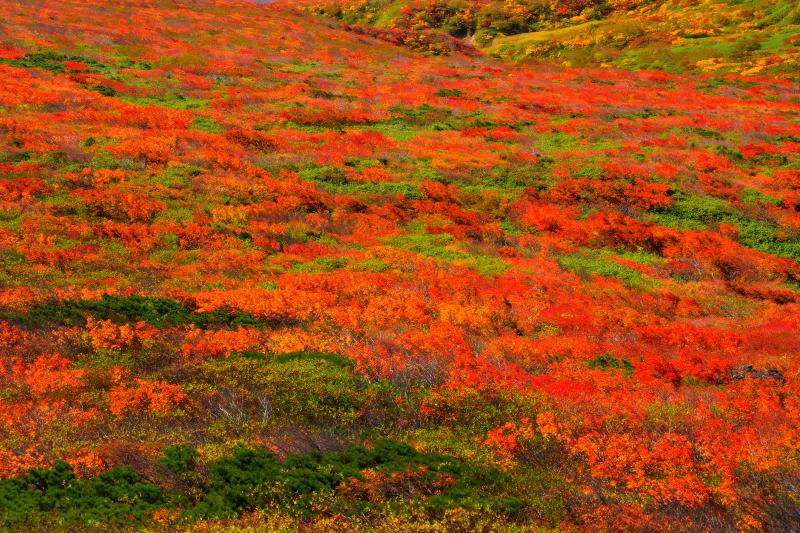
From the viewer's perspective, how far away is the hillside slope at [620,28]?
7100 cm

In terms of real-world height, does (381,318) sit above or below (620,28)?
below

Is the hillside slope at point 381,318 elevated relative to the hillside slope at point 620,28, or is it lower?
lower

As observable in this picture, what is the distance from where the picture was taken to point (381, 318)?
13359 millimetres

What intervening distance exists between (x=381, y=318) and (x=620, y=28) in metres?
94.0

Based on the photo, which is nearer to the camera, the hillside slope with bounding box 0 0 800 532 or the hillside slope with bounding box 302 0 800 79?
the hillside slope with bounding box 0 0 800 532

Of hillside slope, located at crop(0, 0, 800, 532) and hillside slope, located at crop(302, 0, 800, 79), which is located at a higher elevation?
hillside slope, located at crop(302, 0, 800, 79)

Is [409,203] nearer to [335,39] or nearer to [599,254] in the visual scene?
[599,254]

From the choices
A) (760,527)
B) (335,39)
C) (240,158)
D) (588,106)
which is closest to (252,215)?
(240,158)

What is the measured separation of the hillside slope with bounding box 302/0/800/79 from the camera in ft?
233

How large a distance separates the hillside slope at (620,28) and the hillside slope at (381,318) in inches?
1653

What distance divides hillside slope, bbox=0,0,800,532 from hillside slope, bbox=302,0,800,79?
138ft

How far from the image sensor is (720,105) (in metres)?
47.6

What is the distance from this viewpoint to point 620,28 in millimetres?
88500

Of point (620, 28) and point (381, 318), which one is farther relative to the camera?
point (620, 28)
